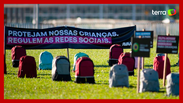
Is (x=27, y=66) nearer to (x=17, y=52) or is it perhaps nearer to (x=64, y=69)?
(x=64, y=69)

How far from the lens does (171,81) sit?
11828mm

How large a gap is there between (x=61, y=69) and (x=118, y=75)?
2.80 m

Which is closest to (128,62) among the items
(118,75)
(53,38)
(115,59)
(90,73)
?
(90,73)

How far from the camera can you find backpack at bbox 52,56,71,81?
49.1 feet

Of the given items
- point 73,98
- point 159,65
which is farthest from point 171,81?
point 159,65

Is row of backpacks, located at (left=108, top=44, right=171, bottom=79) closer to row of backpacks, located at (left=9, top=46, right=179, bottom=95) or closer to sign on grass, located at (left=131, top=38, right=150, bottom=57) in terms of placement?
row of backpacks, located at (left=9, top=46, right=179, bottom=95)

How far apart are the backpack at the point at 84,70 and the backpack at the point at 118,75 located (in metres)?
1.22

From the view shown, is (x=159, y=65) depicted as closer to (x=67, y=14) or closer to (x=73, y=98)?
(x=73, y=98)

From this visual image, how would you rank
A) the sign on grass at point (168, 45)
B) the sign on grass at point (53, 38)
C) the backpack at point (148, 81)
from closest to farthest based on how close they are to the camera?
the backpack at point (148, 81) < the sign on grass at point (168, 45) < the sign on grass at point (53, 38)

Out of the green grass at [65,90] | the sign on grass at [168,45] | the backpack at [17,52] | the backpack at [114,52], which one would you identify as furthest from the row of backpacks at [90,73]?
the backpack at [17,52]

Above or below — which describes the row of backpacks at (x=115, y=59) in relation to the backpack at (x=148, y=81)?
above

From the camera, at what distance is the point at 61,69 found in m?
15.1

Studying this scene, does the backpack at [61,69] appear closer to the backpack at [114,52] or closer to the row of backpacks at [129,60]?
the row of backpacks at [129,60]

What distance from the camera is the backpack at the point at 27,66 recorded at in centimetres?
1591
